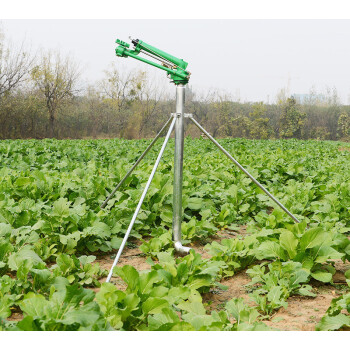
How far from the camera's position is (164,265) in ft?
10.1

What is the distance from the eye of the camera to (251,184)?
263 inches

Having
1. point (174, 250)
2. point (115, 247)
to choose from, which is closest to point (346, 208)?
point (174, 250)

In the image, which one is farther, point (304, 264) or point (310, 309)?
point (304, 264)

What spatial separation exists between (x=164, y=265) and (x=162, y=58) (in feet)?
5.91

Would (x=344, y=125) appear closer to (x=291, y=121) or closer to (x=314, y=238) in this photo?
(x=291, y=121)

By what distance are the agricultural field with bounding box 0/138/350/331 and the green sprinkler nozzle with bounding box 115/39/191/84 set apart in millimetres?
1510

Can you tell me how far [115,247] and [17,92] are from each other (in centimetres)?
3336

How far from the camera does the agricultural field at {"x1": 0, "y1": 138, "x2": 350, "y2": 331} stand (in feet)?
7.23

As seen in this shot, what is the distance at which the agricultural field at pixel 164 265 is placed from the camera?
2.20m

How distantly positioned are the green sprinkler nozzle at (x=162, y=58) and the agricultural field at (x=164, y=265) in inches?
59.4

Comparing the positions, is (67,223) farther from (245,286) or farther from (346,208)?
(346,208)

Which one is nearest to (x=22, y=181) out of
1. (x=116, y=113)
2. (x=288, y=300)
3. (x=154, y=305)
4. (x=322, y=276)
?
(x=154, y=305)

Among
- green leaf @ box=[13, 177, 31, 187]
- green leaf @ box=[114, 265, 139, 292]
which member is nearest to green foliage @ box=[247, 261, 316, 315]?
green leaf @ box=[114, 265, 139, 292]

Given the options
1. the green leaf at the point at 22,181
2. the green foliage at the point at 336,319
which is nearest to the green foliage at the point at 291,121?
the green leaf at the point at 22,181
